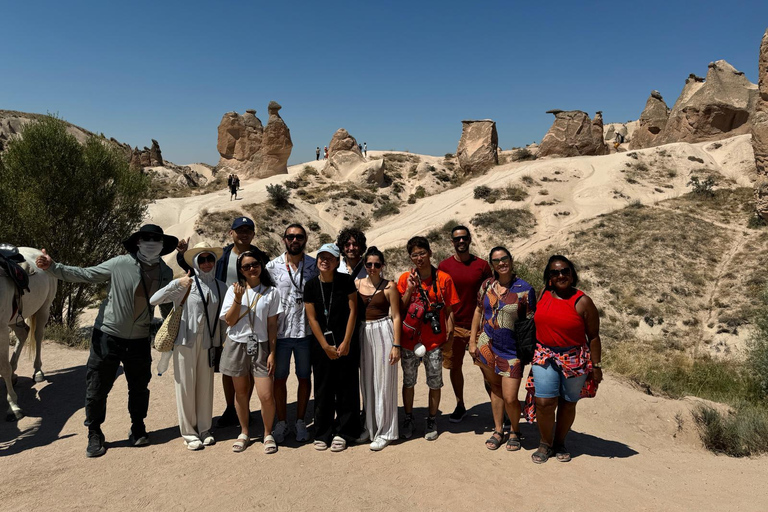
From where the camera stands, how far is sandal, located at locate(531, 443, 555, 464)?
12.8 ft

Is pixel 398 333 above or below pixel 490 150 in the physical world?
below

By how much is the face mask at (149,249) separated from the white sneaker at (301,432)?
2052 mm

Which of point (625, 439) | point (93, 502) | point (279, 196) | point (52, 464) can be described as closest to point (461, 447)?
point (625, 439)

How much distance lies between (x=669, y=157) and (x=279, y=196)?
76.3 ft

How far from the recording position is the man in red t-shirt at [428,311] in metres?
4.15

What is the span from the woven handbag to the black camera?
2180 mm

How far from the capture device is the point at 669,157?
27141 millimetres

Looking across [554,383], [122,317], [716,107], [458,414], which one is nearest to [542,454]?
[554,383]

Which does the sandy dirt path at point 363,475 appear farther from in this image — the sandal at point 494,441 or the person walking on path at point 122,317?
the person walking on path at point 122,317

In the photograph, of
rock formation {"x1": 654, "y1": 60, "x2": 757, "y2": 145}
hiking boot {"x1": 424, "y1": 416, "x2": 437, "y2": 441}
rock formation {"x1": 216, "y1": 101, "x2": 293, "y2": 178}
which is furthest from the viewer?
rock formation {"x1": 216, "y1": 101, "x2": 293, "y2": 178}

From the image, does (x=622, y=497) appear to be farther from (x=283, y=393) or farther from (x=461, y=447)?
(x=283, y=393)

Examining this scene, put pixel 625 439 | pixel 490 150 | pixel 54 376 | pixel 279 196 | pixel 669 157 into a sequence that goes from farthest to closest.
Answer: pixel 490 150 < pixel 669 157 < pixel 279 196 < pixel 54 376 < pixel 625 439

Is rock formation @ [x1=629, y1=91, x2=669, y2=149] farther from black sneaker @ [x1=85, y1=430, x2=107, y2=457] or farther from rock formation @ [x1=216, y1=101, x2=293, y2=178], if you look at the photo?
black sneaker @ [x1=85, y1=430, x2=107, y2=457]

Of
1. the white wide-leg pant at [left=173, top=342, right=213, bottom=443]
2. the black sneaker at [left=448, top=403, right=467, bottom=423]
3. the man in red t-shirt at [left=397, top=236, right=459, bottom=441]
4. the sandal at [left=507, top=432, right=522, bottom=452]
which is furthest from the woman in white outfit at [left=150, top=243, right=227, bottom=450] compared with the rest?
the sandal at [left=507, top=432, right=522, bottom=452]
